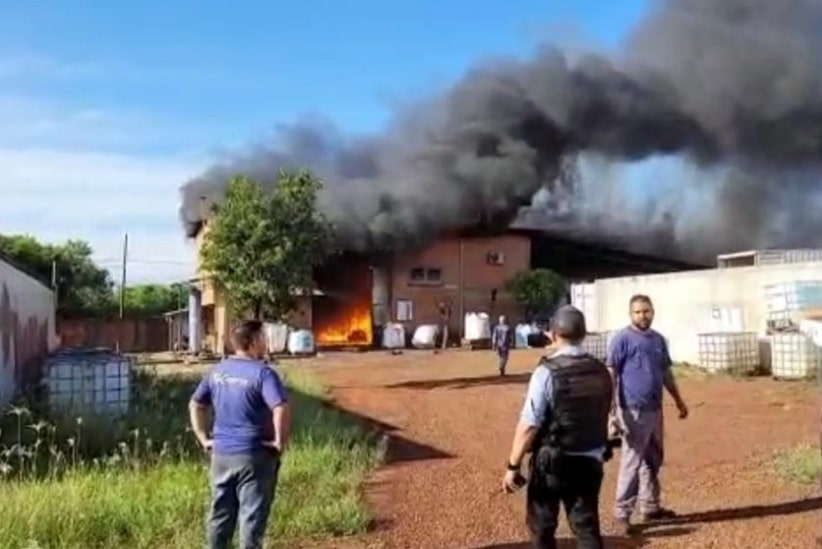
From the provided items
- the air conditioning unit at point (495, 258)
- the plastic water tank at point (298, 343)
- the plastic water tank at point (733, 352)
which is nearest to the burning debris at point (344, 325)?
the air conditioning unit at point (495, 258)

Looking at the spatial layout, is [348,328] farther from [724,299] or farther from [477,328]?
[724,299]

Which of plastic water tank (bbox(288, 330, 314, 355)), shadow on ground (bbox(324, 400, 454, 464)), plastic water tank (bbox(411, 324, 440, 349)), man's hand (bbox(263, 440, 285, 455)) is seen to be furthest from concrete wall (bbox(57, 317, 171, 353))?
man's hand (bbox(263, 440, 285, 455))

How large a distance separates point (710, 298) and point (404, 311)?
17399mm

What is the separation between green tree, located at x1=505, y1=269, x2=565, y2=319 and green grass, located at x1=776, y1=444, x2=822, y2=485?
27.6m

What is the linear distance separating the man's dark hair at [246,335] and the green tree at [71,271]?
39135 mm

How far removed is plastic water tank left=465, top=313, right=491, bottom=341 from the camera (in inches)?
1410

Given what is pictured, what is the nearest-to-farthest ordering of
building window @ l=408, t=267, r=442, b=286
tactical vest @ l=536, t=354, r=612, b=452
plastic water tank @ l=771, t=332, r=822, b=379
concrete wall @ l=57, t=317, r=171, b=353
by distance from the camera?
1. tactical vest @ l=536, t=354, r=612, b=452
2. plastic water tank @ l=771, t=332, r=822, b=379
3. concrete wall @ l=57, t=317, r=171, b=353
4. building window @ l=408, t=267, r=442, b=286

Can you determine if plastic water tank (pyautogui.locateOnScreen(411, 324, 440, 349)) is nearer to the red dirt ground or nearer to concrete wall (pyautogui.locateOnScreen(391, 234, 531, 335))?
concrete wall (pyautogui.locateOnScreen(391, 234, 531, 335))

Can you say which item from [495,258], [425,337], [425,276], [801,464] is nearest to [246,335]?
[801,464]

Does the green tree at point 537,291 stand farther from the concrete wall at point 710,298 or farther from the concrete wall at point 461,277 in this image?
the concrete wall at point 710,298

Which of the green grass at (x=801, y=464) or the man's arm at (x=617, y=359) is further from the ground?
the man's arm at (x=617, y=359)

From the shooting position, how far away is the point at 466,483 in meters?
8.70

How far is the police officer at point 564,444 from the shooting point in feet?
15.8

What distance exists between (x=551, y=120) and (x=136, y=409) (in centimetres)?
3126
